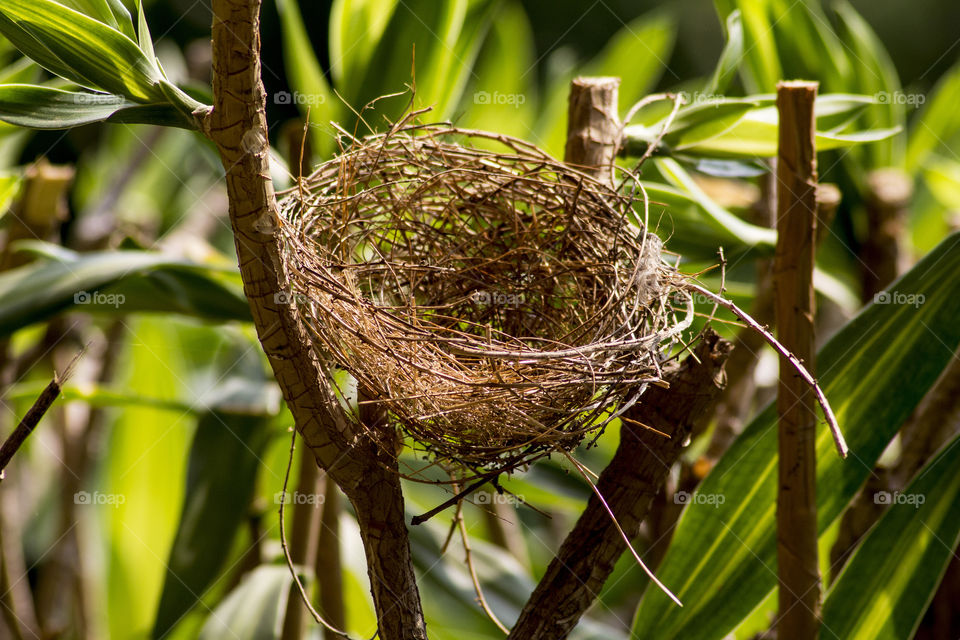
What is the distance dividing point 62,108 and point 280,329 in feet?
0.59

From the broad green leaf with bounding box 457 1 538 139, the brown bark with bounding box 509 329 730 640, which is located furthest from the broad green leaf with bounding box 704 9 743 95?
the broad green leaf with bounding box 457 1 538 139

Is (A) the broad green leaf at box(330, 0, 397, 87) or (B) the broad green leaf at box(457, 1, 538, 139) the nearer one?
(A) the broad green leaf at box(330, 0, 397, 87)

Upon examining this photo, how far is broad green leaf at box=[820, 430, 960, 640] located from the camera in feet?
2.22

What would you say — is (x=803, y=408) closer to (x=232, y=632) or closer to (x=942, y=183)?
(x=232, y=632)

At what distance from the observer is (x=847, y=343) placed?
2.15 feet

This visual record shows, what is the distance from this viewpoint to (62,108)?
460 mm

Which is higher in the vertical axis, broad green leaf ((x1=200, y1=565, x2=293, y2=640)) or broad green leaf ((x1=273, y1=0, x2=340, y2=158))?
broad green leaf ((x1=273, y1=0, x2=340, y2=158))

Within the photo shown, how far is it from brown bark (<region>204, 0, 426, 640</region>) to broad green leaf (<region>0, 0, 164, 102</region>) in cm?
7

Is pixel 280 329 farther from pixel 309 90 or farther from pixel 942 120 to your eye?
pixel 942 120

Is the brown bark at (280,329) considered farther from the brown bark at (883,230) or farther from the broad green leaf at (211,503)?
the brown bark at (883,230)

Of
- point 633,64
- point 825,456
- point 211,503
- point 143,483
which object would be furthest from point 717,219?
point 143,483

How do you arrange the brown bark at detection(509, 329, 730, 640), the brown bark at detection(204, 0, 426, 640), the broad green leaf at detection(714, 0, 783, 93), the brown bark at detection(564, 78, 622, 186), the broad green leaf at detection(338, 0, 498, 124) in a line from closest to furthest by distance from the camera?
the brown bark at detection(204, 0, 426, 640) < the brown bark at detection(509, 329, 730, 640) < the brown bark at detection(564, 78, 622, 186) < the broad green leaf at detection(338, 0, 498, 124) < the broad green leaf at detection(714, 0, 783, 93)

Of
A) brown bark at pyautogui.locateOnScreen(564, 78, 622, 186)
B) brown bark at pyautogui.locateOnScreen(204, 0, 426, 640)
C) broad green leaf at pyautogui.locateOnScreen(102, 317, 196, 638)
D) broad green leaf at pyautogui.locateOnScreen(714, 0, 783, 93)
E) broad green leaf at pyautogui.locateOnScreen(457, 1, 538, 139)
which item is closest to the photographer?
brown bark at pyautogui.locateOnScreen(204, 0, 426, 640)

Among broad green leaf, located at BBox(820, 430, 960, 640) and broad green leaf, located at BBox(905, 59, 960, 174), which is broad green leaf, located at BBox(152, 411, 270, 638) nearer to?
broad green leaf, located at BBox(820, 430, 960, 640)
